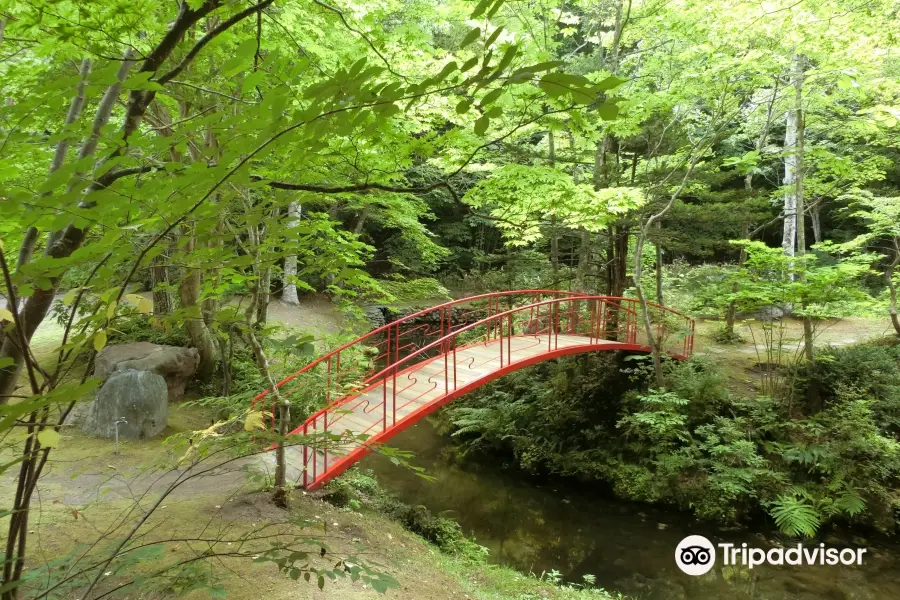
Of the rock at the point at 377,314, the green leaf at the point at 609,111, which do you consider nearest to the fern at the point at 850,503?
the green leaf at the point at 609,111

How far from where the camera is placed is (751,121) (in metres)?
9.29

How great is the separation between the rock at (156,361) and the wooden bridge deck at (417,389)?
235cm

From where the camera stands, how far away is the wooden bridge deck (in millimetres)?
4957

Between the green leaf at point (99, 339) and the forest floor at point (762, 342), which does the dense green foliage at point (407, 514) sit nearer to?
the green leaf at point (99, 339)

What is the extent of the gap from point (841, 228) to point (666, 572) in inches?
608

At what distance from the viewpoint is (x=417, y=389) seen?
5.89 metres

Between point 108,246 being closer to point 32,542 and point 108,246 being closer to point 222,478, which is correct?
point 32,542

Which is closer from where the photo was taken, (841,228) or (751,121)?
(751,121)

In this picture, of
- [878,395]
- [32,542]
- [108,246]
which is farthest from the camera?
[878,395]

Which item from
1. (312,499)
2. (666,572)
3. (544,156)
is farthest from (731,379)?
(312,499)

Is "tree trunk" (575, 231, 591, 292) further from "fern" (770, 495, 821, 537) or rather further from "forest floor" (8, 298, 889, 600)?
"forest floor" (8, 298, 889, 600)

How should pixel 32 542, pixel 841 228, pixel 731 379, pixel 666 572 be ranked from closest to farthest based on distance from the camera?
pixel 32 542
pixel 666 572
pixel 731 379
pixel 841 228

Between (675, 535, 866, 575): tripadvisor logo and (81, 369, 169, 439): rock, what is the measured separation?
6.31 metres

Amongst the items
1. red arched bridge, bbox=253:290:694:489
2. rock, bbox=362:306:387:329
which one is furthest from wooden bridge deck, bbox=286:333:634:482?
rock, bbox=362:306:387:329
